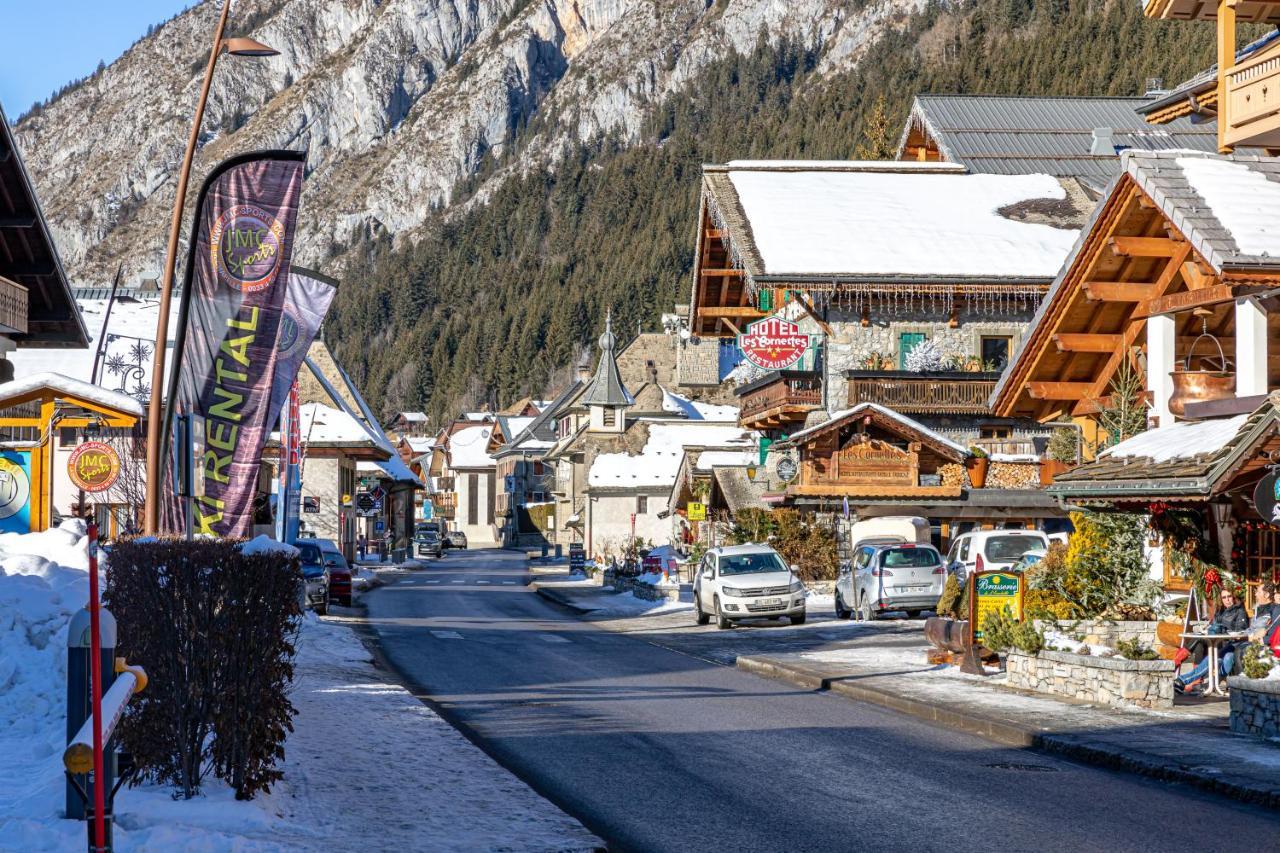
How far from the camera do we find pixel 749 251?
44.2 m

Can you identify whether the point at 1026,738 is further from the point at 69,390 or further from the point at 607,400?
the point at 607,400

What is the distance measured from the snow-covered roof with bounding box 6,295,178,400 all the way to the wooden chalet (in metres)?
29.1

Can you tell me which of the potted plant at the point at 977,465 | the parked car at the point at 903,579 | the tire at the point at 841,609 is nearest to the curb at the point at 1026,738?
the parked car at the point at 903,579

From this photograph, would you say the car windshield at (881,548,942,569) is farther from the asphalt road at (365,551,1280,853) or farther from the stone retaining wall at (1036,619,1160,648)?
the stone retaining wall at (1036,619,1160,648)

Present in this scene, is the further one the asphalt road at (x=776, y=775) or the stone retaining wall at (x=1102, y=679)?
the stone retaining wall at (x=1102, y=679)

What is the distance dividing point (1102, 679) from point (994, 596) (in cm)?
370

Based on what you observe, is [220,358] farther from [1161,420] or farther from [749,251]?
[749,251]

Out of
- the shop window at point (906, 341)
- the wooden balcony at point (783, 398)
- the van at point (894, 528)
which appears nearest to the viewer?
the van at point (894, 528)

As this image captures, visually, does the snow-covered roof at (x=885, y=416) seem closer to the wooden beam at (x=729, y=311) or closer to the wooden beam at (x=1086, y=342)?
the wooden beam at (x=729, y=311)

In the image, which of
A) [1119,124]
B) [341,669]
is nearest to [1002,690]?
[341,669]

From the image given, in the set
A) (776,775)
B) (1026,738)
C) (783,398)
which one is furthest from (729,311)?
(776,775)

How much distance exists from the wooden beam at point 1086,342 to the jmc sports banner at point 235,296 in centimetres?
1246

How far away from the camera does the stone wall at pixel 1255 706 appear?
1347 centimetres

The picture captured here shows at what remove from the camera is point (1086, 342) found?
77.0ft
